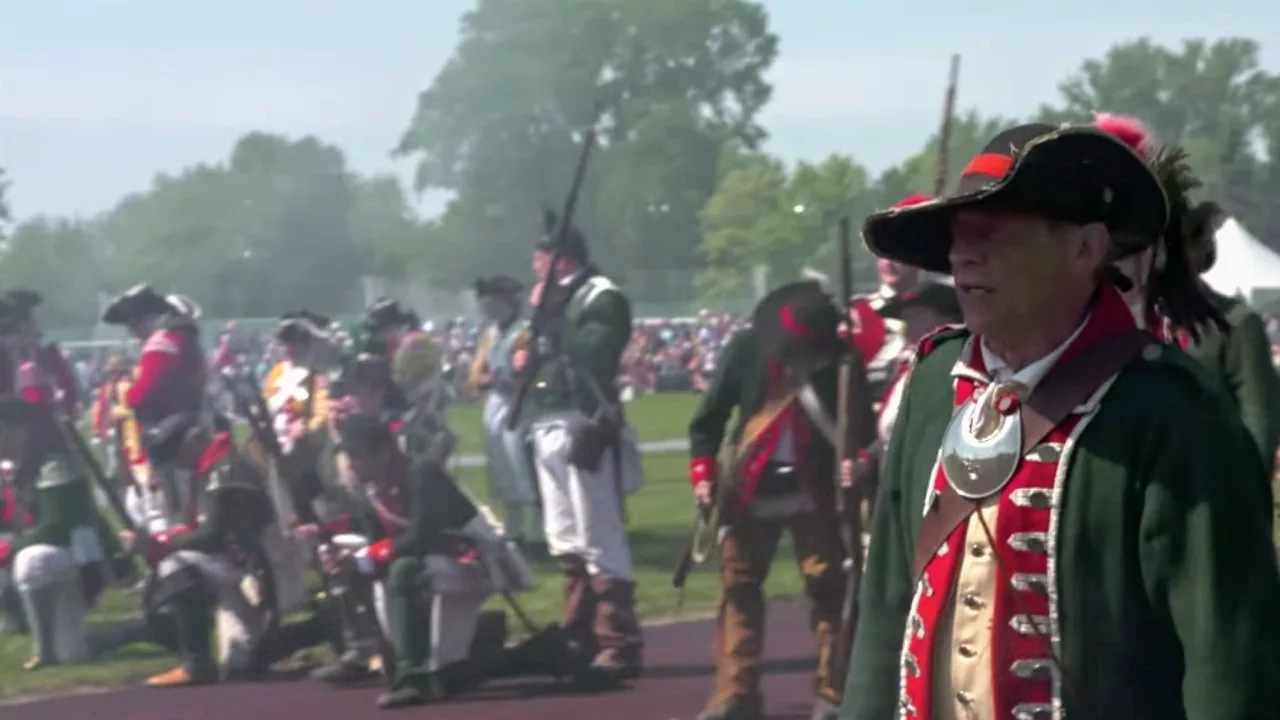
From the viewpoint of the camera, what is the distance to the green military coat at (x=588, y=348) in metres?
7.66

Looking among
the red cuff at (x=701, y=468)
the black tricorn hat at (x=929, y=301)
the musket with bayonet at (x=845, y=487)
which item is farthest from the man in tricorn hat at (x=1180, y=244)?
the red cuff at (x=701, y=468)

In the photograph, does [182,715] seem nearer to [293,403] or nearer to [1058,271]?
[293,403]

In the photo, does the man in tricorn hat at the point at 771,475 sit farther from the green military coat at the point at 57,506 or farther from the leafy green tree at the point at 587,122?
the green military coat at the point at 57,506

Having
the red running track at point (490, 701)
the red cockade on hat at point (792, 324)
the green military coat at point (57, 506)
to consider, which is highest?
the red cockade on hat at point (792, 324)

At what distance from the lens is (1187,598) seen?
2176 mm

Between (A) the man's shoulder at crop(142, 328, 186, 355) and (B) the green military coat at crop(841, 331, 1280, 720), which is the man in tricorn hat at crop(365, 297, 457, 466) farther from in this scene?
(B) the green military coat at crop(841, 331, 1280, 720)

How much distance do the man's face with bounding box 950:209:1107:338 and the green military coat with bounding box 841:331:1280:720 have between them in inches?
4.6

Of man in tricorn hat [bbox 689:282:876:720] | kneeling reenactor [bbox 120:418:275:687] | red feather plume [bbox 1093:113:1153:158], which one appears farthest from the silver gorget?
kneeling reenactor [bbox 120:418:275:687]

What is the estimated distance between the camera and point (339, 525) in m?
7.90

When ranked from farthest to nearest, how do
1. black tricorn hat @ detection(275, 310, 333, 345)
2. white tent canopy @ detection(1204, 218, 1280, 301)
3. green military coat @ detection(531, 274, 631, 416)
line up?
white tent canopy @ detection(1204, 218, 1280, 301), black tricorn hat @ detection(275, 310, 333, 345), green military coat @ detection(531, 274, 631, 416)

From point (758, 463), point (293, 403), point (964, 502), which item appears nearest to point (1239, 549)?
point (964, 502)

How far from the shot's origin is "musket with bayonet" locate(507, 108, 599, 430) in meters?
7.70

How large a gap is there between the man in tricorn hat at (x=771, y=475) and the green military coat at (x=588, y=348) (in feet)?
2.58

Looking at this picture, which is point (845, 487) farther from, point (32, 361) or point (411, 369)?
point (32, 361)
